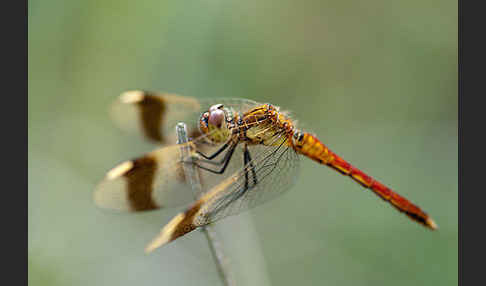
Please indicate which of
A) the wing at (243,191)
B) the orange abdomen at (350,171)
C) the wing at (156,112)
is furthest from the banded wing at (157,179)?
the orange abdomen at (350,171)

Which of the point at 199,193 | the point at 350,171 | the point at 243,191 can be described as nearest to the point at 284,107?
the point at 350,171

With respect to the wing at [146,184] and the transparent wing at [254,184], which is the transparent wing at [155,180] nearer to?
the wing at [146,184]

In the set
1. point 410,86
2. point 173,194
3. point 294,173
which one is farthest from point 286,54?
point 173,194

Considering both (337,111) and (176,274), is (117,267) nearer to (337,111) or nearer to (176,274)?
(176,274)

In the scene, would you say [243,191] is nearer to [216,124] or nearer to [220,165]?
[220,165]

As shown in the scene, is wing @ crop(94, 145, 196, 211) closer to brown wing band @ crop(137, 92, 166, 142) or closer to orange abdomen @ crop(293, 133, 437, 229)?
brown wing band @ crop(137, 92, 166, 142)

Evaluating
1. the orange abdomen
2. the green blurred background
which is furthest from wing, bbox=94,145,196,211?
the green blurred background
